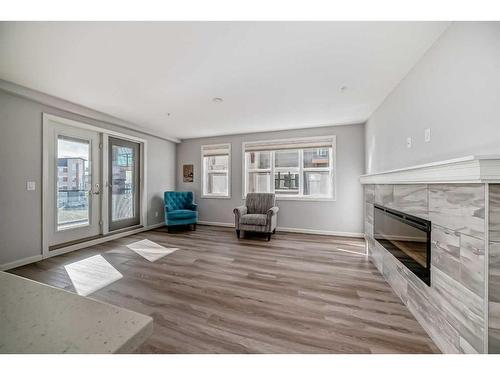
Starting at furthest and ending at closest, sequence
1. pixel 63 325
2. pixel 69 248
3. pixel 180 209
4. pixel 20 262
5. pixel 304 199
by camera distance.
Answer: pixel 180 209, pixel 304 199, pixel 69 248, pixel 20 262, pixel 63 325

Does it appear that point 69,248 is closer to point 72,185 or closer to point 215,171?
point 72,185

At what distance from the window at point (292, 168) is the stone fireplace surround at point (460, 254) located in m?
2.75

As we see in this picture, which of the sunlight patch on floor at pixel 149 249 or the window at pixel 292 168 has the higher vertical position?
the window at pixel 292 168

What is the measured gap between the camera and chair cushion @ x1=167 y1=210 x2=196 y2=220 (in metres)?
4.59

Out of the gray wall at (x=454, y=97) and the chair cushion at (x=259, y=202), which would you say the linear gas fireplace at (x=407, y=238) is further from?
the chair cushion at (x=259, y=202)

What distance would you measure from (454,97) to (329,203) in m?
3.11

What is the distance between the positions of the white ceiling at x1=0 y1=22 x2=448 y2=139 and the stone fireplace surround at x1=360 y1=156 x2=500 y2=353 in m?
1.24

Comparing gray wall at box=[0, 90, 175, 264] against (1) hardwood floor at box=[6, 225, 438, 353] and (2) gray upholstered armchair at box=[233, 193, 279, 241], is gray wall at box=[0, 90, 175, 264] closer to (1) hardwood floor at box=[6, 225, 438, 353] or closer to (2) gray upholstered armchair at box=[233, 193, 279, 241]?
(1) hardwood floor at box=[6, 225, 438, 353]

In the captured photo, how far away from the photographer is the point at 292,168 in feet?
15.7

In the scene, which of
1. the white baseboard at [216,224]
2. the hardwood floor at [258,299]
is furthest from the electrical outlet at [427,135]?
the white baseboard at [216,224]

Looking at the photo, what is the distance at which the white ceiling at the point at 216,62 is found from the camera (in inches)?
66.7

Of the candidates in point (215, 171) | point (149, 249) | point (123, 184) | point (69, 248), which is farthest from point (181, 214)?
point (69, 248)

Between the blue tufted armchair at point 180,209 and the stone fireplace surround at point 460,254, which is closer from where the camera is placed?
the stone fireplace surround at point 460,254

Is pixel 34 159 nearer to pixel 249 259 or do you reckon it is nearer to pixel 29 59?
pixel 29 59
